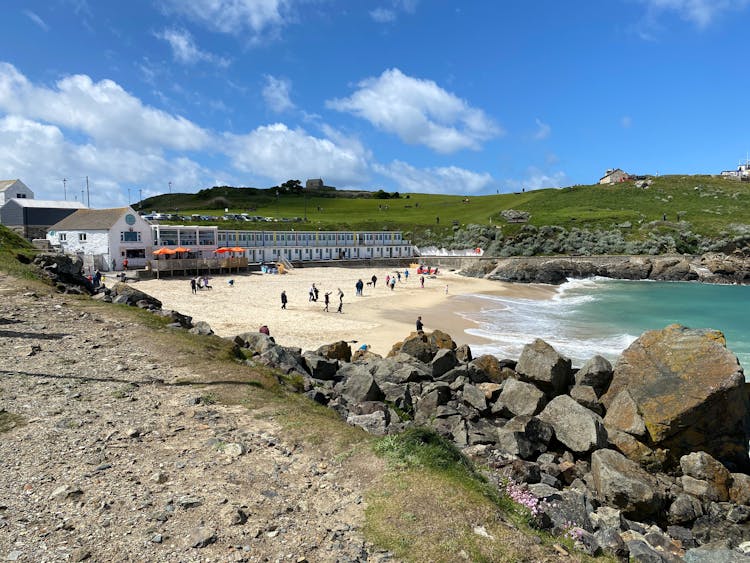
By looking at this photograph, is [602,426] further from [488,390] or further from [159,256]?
[159,256]

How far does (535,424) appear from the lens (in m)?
13.6

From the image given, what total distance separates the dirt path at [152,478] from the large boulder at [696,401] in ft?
34.7

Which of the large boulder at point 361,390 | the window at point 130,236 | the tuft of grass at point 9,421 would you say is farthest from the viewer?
the window at point 130,236

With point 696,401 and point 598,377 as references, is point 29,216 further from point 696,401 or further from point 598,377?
point 696,401

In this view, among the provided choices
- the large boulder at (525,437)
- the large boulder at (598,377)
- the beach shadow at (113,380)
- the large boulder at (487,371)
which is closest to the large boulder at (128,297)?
the beach shadow at (113,380)

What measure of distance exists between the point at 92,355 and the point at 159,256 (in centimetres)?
4901

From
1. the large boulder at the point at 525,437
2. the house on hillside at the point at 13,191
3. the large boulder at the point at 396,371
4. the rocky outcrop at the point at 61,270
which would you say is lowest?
the large boulder at the point at 525,437

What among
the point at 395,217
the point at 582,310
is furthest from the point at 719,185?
the point at 582,310

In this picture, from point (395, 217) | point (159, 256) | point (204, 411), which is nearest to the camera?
point (204, 411)

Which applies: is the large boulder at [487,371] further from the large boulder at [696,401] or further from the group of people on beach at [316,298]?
the group of people on beach at [316,298]

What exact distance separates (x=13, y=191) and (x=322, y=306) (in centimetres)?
6246

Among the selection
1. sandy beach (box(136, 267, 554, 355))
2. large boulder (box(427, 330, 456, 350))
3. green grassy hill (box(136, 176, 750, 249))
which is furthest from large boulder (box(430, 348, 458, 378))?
green grassy hill (box(136, 176, 750, 249))

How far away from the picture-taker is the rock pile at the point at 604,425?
10.4 m

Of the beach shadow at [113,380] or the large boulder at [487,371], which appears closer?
the beach shadow at [113,380]
